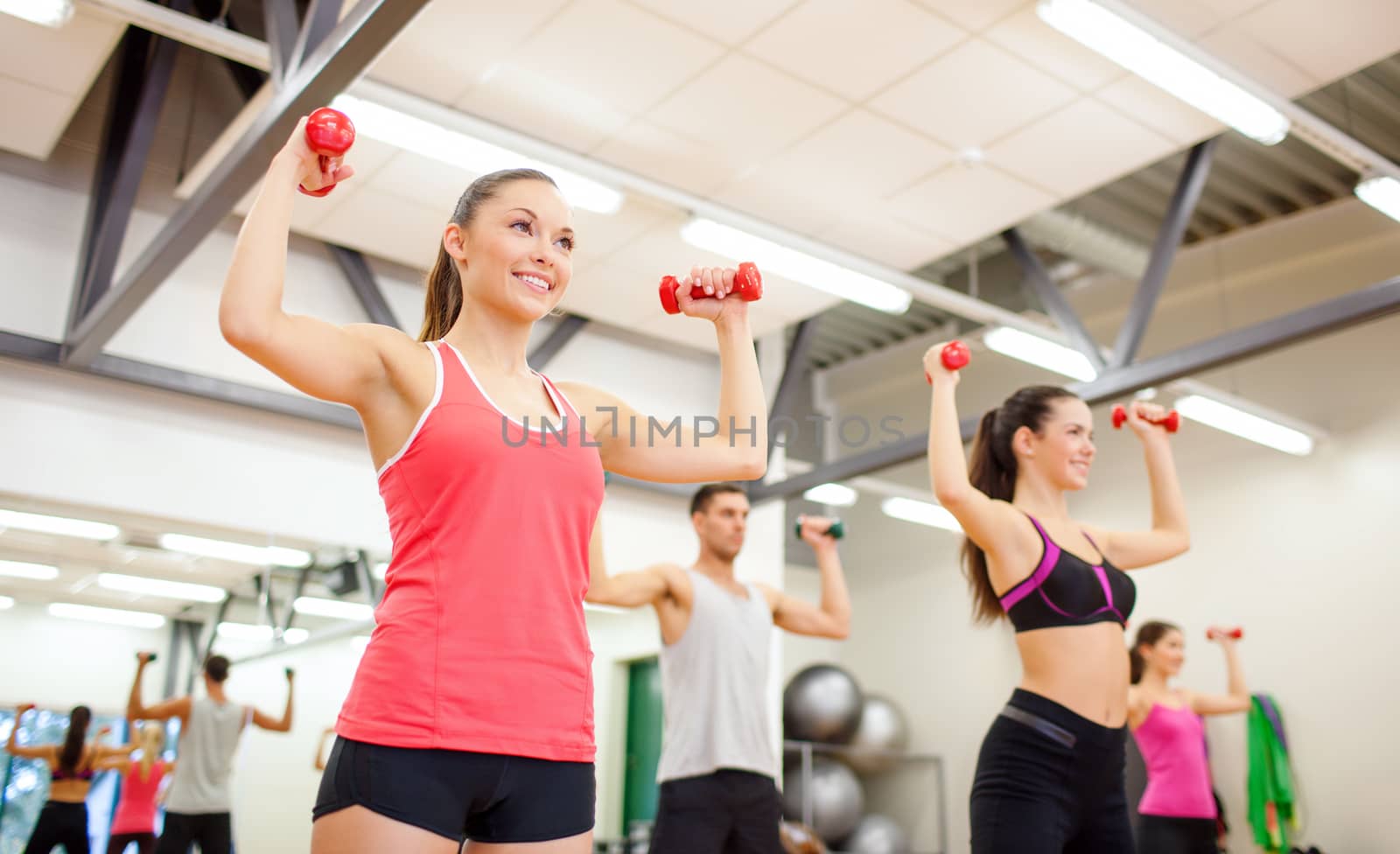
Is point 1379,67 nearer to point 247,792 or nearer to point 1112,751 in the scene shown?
point 1112,751

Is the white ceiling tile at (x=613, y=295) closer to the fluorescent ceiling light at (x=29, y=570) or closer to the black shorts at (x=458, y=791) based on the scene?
the fluorescent ceiling light at (x=29, y=570)

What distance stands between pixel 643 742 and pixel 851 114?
4300mm

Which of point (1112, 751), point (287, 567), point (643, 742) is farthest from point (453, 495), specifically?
point (643, 742)

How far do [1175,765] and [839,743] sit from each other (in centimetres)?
419

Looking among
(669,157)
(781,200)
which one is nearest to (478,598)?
(669,157)

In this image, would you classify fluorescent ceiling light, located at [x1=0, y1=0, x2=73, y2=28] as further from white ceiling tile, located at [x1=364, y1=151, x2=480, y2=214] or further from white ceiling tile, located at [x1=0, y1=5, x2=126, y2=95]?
white ceiling tile, located at [x1=364, y1=151, x2=480, y2=214]

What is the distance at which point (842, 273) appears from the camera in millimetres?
6000

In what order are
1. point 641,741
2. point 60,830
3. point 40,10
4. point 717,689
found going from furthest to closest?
point 641,741, point 60,830, point 40,10, point 717,689

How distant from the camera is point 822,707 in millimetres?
8891

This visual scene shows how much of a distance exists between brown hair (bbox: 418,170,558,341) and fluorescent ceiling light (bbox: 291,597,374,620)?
180 inches

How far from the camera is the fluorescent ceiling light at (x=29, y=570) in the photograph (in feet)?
17.6

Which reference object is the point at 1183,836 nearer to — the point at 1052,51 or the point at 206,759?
the point at 1052,51

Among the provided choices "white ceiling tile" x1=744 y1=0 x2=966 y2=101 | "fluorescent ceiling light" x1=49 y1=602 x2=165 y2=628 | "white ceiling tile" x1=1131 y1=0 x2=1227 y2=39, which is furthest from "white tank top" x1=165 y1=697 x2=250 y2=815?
"white ceiling tile" x1=1131 y1=0 x2=1227 y2=39

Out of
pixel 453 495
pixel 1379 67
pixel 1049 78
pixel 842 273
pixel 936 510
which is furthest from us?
pixel 936 510
